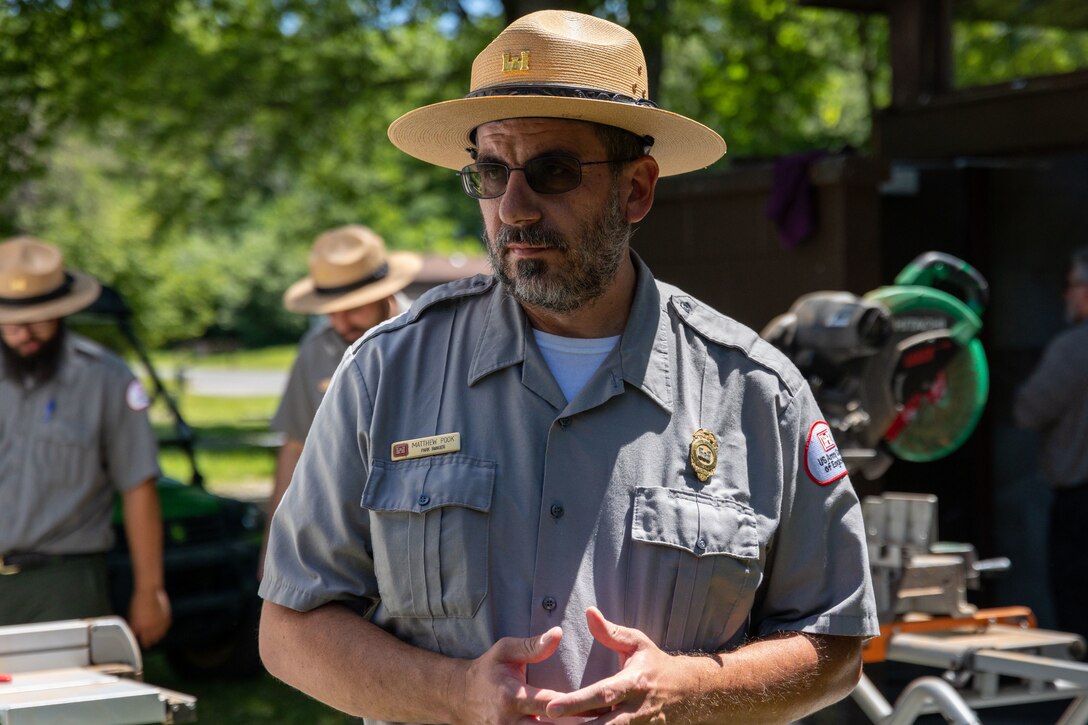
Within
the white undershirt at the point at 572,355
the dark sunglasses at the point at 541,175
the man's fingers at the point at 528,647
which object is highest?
the dark sunglasses at the point at 541,175

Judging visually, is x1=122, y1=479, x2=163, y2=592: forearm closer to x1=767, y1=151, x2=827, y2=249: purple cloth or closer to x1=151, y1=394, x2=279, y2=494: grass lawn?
x1=151, y1=394, x2=279, y2=494: grass lawn

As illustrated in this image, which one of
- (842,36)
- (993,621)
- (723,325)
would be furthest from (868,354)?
(842,36)

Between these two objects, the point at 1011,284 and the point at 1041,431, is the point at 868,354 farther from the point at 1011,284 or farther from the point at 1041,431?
the point at 1011,284

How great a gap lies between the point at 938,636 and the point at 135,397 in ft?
9.83

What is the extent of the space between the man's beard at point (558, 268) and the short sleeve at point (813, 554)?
39 cm

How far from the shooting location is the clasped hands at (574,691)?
6.09ft

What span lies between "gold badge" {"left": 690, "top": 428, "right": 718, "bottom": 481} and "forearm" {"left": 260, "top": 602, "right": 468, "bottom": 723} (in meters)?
0.49

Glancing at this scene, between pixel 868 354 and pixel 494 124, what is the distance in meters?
1.94

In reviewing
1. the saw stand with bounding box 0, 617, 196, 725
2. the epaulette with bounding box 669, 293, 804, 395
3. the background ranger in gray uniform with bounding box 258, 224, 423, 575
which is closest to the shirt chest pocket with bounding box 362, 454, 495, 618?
the epaulette with bounding box 669, 293, 804, 395

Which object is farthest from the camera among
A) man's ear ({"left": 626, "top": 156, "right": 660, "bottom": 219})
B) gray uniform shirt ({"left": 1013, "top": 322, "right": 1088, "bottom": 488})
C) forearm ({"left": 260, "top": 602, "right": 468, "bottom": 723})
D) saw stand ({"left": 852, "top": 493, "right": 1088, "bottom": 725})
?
gray uniform shirt ({"left": 1013, "top": 322, "right": 1088, "bottom": 488})

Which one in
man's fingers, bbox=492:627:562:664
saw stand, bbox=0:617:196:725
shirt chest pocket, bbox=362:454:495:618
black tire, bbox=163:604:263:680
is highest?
shirt chest pocket, bbox=362:454:495:618

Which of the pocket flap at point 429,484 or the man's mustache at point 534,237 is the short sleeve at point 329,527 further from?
the man's mustache at point 534,237

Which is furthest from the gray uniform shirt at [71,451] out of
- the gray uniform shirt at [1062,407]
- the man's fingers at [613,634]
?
the gray uniform shirt at [1062,407]

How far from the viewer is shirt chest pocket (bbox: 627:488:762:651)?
2049 millimetres
